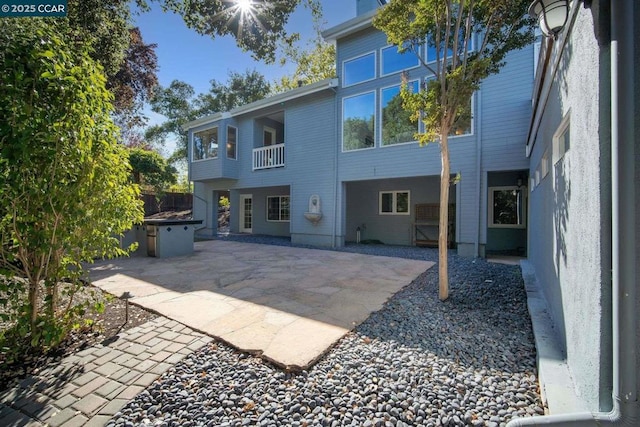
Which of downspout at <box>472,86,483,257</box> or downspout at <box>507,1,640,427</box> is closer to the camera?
downspout at <box>507,1,640,427</box>

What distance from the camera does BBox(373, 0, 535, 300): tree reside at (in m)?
3.85

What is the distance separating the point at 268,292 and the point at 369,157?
20.3ft

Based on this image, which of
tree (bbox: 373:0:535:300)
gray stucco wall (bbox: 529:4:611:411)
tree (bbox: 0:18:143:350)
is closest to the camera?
gray stucco wall (bbox: 529:4:611:411)

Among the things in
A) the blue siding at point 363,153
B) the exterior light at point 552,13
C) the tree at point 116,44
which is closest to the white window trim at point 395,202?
the blue siding at point 363,153

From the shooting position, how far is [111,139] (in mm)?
2785

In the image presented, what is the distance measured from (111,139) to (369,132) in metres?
7.72

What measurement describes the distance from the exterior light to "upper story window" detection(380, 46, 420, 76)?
665 cm

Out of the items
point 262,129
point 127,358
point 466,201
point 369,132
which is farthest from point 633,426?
point 262,129

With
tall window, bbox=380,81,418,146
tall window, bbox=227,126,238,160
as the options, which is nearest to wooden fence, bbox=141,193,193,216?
tall window, bbox=227,126,238,160

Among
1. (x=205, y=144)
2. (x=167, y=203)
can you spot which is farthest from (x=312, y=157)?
(x=167, y=203)

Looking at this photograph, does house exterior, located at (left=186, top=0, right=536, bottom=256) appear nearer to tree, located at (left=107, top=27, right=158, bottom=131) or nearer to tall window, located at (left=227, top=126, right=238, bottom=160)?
tall window, located at (left=227, top=126, right=238, bottom=160)

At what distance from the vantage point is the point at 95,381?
2.23 m

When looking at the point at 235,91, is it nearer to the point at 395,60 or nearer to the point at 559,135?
the point at 395,60

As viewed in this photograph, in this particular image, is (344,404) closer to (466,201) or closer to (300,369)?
(300,369)
